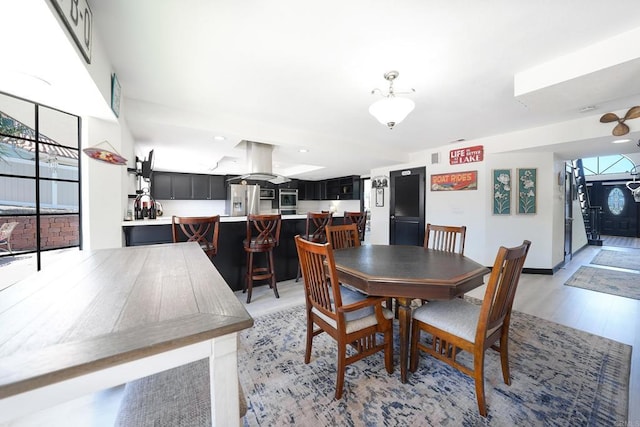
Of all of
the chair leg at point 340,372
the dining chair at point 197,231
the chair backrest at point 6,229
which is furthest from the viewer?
the dining chair at point 197,231

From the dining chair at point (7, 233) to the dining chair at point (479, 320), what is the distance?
2.90 m

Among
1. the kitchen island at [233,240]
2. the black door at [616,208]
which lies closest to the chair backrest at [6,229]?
the kitchen island at [233,240]

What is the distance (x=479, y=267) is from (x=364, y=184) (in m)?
5.62

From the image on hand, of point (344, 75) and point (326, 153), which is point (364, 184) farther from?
point (344, 75)

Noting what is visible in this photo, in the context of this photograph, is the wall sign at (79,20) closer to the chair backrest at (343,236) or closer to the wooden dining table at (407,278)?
the wooden dining table at (407,278)

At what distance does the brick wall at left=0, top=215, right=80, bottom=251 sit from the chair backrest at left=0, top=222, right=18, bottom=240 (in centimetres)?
2

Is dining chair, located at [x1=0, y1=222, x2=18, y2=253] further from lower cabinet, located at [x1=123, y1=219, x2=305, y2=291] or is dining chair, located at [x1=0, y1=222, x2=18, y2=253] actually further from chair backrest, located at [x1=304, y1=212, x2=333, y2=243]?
chair backrest, located at [x1=304, y1=212, x2=333, y2=243]

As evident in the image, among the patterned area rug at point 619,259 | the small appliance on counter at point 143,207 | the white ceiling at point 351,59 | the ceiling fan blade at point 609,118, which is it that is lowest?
the patterned area rug at point 619,259

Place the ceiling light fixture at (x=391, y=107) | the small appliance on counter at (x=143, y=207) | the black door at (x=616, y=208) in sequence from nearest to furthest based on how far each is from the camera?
1. the ceiling light fixture at (x=391, y=107)
2. the small appliance on counter at (x=143, y=207)
3. the black door at (x=616, y=208)

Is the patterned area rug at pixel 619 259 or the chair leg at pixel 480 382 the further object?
the patterned area rug at pixel 619 259

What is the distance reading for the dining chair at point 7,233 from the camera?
1748mm

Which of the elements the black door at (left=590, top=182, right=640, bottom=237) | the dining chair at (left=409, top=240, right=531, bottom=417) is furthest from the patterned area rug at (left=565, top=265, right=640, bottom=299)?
the black door at (left=590, top=182, right=640, bottom=237)

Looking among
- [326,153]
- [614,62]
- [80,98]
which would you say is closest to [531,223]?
[614,62]

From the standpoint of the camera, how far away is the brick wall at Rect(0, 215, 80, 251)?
184cm
